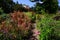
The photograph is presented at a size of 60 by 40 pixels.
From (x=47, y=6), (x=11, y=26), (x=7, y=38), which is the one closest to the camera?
(x=7, y=38)

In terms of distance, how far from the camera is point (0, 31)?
12422 mm

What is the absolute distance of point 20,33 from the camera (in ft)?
42.9

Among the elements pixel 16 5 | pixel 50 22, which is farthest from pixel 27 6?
pixel 50 22

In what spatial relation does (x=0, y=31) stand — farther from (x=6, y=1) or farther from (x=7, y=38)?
(x=6, y=1)

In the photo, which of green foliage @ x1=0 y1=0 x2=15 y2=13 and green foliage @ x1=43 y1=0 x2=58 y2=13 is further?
green foliage @ x1=43 y1=0 x2=58 y2=13

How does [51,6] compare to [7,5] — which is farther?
[7,5]

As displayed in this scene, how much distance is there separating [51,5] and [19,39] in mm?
17184

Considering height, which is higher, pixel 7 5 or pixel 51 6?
pixel 7 5

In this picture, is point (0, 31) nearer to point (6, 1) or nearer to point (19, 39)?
point (19, 39)

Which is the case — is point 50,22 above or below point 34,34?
above

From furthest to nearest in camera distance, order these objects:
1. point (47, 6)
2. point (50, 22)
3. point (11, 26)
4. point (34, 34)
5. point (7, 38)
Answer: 1. point (47, 6)
2. point (34, 34)
3. point (11, 26)
4. point (50, 22)
5. point (7, 38)

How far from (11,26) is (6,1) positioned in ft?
53.9

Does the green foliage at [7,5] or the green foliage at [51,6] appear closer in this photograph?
the green foliage at [7,5]

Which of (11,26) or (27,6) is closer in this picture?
(11,26)
